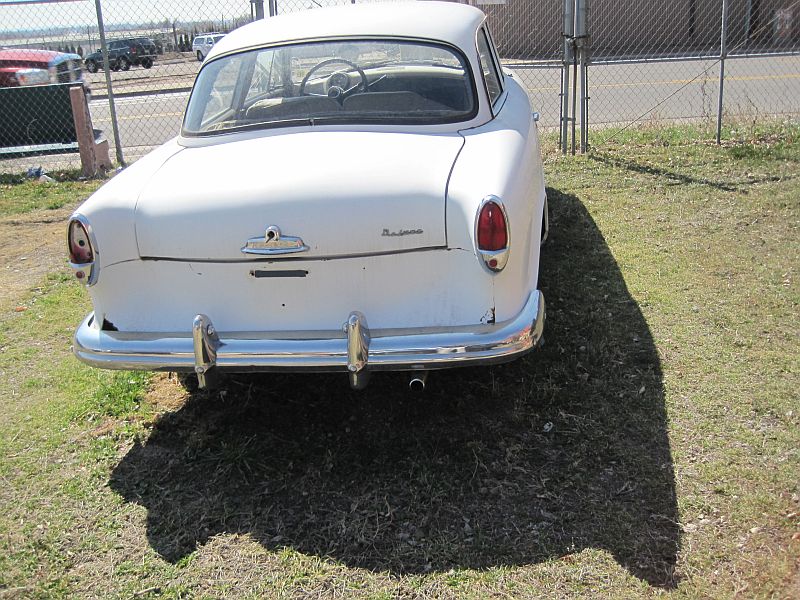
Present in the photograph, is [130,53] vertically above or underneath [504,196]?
underneath

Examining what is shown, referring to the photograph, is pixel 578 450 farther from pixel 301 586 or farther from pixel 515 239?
pixel 301 586

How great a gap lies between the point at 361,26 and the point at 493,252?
6.47 feet

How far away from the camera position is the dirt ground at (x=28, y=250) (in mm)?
5777

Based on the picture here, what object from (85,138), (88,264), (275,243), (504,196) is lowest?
(85,138)

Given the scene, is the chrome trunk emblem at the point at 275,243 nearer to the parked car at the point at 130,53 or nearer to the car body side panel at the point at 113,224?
the car body side panel at the point at 113,224

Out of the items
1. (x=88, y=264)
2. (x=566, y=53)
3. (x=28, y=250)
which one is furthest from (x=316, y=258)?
(x=566, y=53)

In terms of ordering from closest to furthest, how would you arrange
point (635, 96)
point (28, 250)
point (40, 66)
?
point (28, 250) < point (40, 66) < point (635, 96)

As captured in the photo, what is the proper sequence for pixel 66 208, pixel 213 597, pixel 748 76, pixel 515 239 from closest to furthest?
pixel 213 597
pixel 515 239
pixel 66 208
pixel 748 76

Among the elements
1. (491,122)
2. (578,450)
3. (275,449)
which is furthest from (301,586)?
(491,122)

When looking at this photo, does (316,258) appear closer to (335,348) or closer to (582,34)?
(335,348)

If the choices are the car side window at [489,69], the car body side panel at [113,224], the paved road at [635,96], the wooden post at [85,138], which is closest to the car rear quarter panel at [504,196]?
the car side window at [489,69]

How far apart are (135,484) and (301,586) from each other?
40.3 inches

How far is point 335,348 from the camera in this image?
321 cm

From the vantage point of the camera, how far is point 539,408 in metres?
3.76
